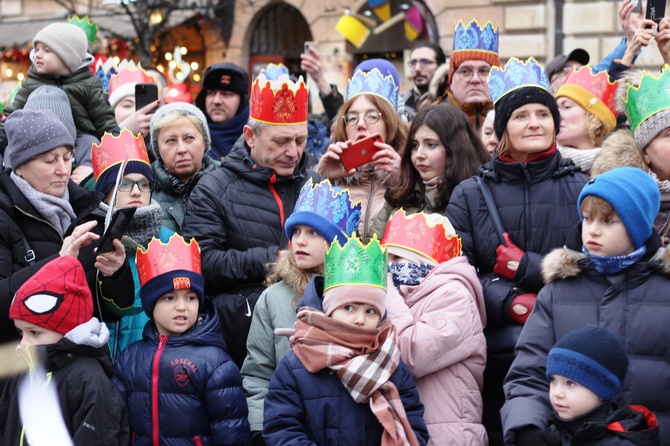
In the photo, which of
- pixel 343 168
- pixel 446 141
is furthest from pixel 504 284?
pixel 343 168

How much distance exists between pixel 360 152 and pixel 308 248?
0.89 m

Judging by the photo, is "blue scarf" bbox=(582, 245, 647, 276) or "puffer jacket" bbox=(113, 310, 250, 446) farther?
"puffer jacket" bbox=(113, 310, 250, 446)

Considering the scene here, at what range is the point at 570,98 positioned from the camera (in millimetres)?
5777

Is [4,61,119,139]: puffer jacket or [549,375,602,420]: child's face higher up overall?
[4,61,119,139]: puffer jacket

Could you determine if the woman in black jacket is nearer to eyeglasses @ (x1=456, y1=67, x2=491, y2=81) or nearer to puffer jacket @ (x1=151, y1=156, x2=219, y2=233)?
puffer jacket @ (x1=151, y1=156, x2=219, y2=233)

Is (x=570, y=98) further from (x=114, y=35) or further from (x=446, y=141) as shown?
(x=114, y=35)

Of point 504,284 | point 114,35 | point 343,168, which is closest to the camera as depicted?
point 504,284

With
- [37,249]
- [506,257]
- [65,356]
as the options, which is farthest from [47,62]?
[506,257]

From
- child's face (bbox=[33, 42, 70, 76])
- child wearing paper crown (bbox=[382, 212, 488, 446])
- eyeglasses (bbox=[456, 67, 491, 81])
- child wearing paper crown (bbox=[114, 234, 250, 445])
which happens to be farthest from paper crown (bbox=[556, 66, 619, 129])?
child's face (bbox=[33, 42, 70, 76])

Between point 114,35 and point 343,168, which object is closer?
point 343,168

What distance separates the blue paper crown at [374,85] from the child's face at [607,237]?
2346 mm

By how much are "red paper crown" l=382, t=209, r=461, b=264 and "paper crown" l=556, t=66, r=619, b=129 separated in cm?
142

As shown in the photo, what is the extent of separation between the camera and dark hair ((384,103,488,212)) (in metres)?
5.34

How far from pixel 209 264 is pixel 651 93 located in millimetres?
2272
